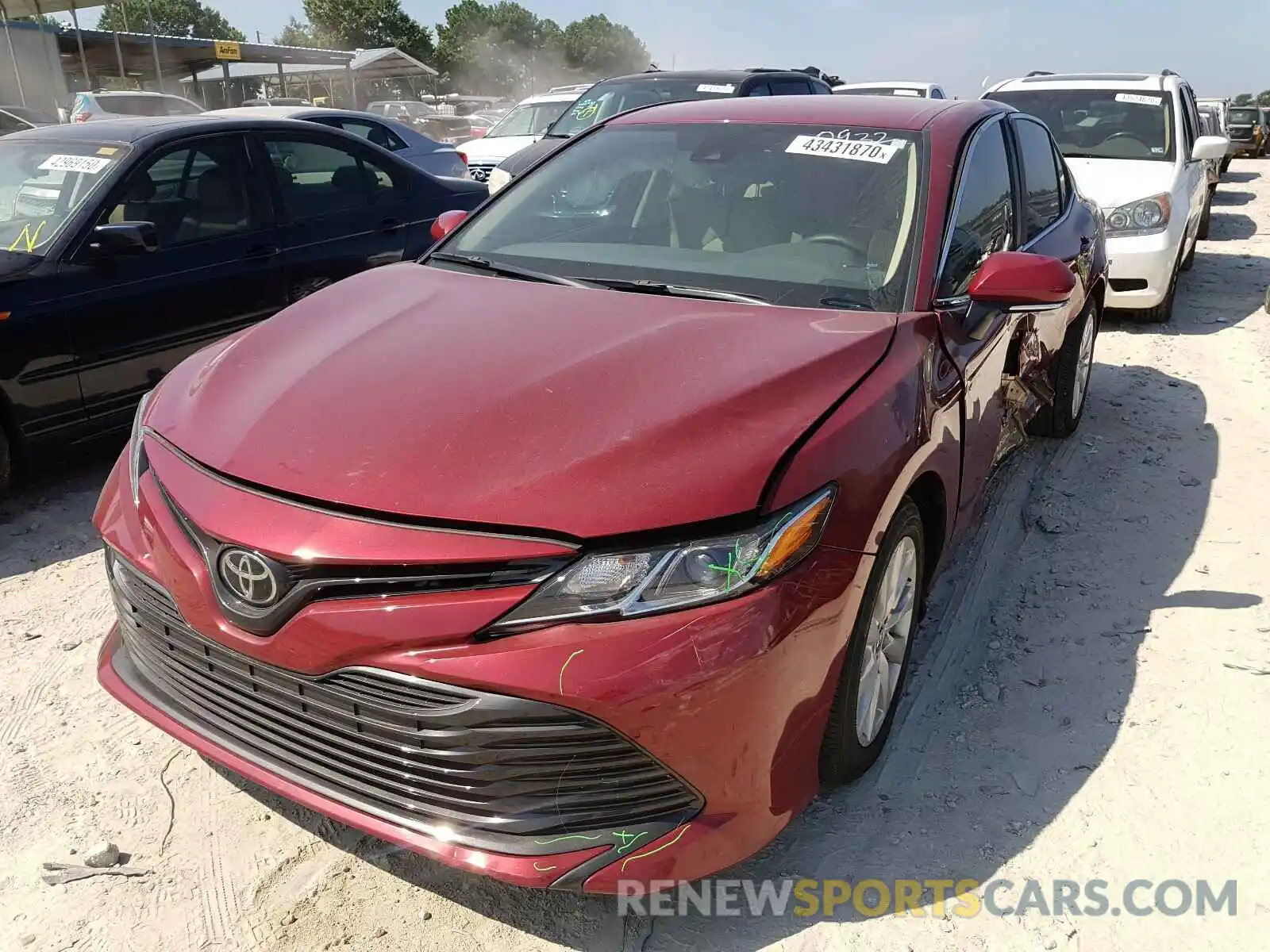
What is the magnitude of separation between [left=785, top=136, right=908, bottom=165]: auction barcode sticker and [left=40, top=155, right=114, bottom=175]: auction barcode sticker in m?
3.20

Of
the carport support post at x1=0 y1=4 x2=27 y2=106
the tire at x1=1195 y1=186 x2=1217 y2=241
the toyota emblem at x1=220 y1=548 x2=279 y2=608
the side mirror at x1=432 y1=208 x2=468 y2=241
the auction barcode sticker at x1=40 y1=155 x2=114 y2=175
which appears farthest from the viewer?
the carport support post at x1=0 y1=4 x2=27 y2=106

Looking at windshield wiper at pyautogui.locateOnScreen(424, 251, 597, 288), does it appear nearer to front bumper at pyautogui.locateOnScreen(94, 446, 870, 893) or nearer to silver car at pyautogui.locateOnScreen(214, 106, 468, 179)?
front bumper at pyautogui.locateOnScreen(94, 446, 870, 893)

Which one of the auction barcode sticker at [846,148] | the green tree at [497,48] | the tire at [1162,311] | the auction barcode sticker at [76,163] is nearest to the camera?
the auction barcode sticker at [846,148]

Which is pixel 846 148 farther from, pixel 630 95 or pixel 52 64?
pixel 52 64

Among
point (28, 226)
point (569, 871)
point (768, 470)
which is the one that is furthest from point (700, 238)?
point (28, 226)

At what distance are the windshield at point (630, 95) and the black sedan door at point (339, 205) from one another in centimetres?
377

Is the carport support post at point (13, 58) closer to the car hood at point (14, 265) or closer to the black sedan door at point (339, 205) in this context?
the black sedan door at point (339, 205)

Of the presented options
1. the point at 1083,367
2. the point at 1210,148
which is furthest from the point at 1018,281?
the point at 1210,148

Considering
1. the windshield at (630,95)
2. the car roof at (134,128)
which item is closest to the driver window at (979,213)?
the car roof at (134,128)

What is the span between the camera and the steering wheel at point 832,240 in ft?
9.31

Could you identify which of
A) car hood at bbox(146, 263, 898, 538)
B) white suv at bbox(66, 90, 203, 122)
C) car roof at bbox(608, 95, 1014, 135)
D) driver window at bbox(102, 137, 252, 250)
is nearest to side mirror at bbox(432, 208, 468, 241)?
car roof at bbox(608, 95, 1014, 135)

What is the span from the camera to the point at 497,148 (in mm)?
12367

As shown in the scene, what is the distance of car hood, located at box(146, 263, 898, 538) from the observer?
1906 millimetres

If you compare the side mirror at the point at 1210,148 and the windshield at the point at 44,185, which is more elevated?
the windshield at the point at 44,185
